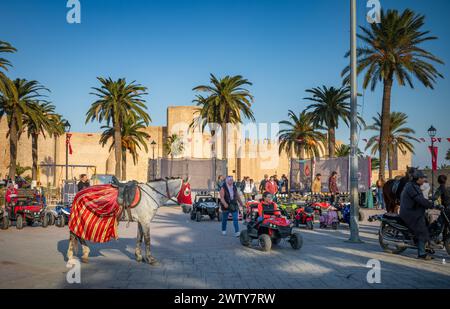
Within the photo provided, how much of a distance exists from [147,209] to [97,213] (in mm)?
988

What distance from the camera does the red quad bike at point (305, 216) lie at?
16.3m

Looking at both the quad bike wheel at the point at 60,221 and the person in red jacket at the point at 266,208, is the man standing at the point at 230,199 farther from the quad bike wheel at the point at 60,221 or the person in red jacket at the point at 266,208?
the quad bike wheel at the point at 60,221

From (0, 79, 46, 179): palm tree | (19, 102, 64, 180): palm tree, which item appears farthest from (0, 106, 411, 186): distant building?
(0, 79, 46, 179): palm tree

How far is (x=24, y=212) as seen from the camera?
1734 cm

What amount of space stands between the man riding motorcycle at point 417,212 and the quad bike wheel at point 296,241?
244 centimetres

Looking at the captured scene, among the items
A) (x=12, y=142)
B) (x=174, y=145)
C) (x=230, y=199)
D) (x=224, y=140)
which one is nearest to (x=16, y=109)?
(x=12, y=142)

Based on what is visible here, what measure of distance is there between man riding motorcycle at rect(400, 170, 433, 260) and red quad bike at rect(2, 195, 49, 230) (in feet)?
42.7

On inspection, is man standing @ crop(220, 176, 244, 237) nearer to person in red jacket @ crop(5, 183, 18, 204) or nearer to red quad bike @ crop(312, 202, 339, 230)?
red quad bike @ crop(312, 202, 339, 230)

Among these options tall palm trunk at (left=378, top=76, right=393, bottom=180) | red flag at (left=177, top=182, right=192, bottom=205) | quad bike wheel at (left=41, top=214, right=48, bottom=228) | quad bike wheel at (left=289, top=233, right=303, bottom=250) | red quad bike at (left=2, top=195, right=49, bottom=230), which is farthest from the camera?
tall palm trunk at (left=378, top=76, right=393, bottom=180)

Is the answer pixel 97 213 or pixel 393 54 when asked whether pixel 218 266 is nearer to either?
pixel 97 213

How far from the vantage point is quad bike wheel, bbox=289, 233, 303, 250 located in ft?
36.5

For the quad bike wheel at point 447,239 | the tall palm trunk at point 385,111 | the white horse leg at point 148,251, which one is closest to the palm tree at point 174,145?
the tall palm trunk at point 385,111
